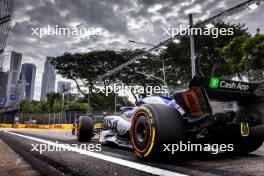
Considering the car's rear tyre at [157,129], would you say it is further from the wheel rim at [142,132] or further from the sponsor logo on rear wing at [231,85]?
the sponsor logo on rear wing at [231,85]

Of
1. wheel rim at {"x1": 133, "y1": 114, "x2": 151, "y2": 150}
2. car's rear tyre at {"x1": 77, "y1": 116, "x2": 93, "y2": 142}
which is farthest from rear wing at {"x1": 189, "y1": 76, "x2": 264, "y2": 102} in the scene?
car's rear tyre at {"x1": 77, "y1": 116, "x2": 93, "y2": 142}

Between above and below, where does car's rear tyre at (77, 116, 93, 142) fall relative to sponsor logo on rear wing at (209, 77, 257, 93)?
below

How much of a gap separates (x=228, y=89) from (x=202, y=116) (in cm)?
46

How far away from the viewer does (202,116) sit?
2.99m

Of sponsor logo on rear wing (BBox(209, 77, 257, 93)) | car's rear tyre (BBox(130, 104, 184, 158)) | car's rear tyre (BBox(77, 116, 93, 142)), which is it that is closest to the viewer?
car's rear tyre (BBox(130, 104, 184, 158))

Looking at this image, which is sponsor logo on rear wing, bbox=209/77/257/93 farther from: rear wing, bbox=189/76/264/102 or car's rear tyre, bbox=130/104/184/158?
car's rear tyre, bbox=130/104/184/158

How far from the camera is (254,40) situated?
2494 cm

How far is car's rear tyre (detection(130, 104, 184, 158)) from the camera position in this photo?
285 cm

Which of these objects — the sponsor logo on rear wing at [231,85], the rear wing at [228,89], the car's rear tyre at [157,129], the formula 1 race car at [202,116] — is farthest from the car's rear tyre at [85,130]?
the sponsor logo on rear wing at [231,85]

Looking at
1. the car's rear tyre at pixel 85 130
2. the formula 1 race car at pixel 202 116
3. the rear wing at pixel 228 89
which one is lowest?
the car's rear tyre at pixel 85 130

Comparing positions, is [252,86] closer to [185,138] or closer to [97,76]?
[185,138]

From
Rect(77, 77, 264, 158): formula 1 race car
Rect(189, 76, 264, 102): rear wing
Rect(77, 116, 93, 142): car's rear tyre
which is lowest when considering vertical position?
Rect(77, 116, 93, 142): car's rear tyre

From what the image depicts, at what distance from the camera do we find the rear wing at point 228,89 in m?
2.92

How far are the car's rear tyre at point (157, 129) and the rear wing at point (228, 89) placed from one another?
44 centimetres
